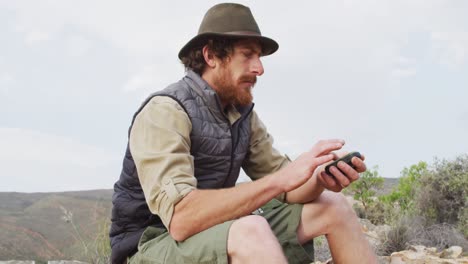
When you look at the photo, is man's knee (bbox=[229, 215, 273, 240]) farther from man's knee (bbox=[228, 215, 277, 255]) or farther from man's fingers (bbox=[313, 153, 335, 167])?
man's fingers (bbox=[313, 153, 335, 167])

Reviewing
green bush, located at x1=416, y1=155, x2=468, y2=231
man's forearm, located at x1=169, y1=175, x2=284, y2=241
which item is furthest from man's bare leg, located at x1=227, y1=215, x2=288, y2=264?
green bush, located at x1=416, y1=155, x2=468, y2=231

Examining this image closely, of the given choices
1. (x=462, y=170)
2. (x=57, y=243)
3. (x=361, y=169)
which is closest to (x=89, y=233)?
(x=57, y=243)

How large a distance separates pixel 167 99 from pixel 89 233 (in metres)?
3.52

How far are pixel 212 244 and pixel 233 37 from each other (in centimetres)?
125

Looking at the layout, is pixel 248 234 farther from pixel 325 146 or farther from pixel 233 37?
pixel 233 37

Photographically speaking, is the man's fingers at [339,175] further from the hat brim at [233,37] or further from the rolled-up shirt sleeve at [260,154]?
the hat brim at [233,37]

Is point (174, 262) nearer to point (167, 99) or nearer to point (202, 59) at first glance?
point (167, 99)

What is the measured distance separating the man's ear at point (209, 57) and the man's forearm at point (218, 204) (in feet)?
3.06

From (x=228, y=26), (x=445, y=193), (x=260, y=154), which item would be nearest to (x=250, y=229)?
(x=260, y=154)

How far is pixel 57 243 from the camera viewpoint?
308 inches

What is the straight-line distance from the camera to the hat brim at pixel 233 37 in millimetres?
3223

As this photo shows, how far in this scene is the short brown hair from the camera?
324cm

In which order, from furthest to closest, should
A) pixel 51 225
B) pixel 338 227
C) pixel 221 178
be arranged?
pixel 51 225 < pixel 221 178 < pixel 338 227

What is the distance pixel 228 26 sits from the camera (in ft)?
10.7
